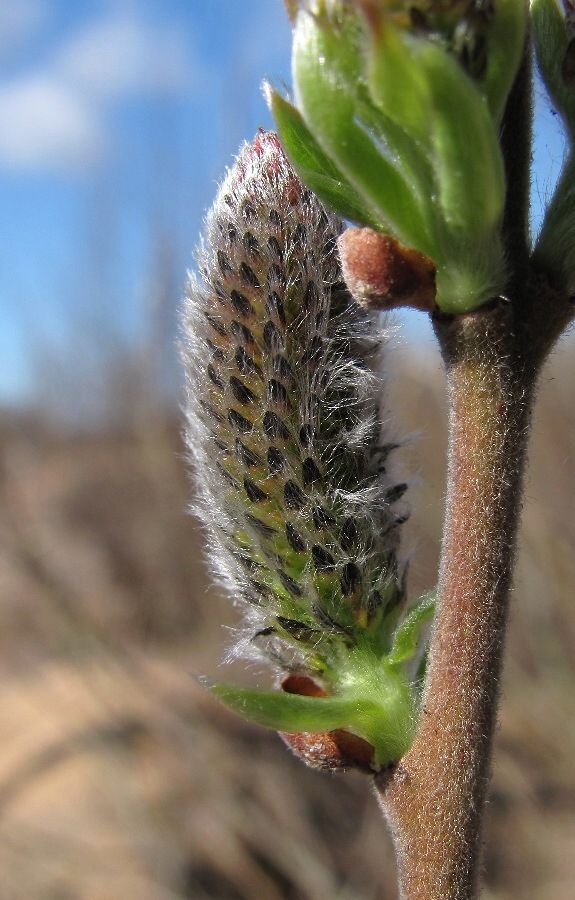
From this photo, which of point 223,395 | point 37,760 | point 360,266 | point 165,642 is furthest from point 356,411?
point 165,642

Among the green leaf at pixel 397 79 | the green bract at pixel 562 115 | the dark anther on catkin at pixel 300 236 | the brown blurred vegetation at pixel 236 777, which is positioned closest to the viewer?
the green leaf at pixel 397 79

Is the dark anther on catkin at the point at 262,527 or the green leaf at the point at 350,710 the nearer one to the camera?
the green leaf at the point at 350,710

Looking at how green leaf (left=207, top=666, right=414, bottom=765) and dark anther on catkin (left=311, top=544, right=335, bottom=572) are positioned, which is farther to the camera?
dark anther on catkin (left=311, top=544, right=335, bottom=572)

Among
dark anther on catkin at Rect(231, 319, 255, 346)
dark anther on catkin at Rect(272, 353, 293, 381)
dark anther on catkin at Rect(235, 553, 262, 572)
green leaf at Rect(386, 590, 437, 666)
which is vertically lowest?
green leaf at Rect(386, 590, 437, 666)

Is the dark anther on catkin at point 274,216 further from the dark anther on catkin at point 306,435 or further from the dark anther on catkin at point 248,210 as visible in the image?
the dark anther on catkin at point 306,435

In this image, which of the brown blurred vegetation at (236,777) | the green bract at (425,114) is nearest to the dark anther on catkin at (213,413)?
the green bract at (425,114)

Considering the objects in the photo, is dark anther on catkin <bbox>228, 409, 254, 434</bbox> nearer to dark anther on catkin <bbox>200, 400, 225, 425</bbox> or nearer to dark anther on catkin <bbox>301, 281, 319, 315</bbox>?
dark anther on catkin <bbox>200, 400, 225, 425</bbox>

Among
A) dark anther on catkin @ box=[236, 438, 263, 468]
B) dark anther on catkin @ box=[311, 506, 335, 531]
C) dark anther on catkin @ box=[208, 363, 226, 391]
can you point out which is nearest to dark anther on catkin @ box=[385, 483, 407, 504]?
dark anther on catkin @ box=[311, 506, 335, 531]
